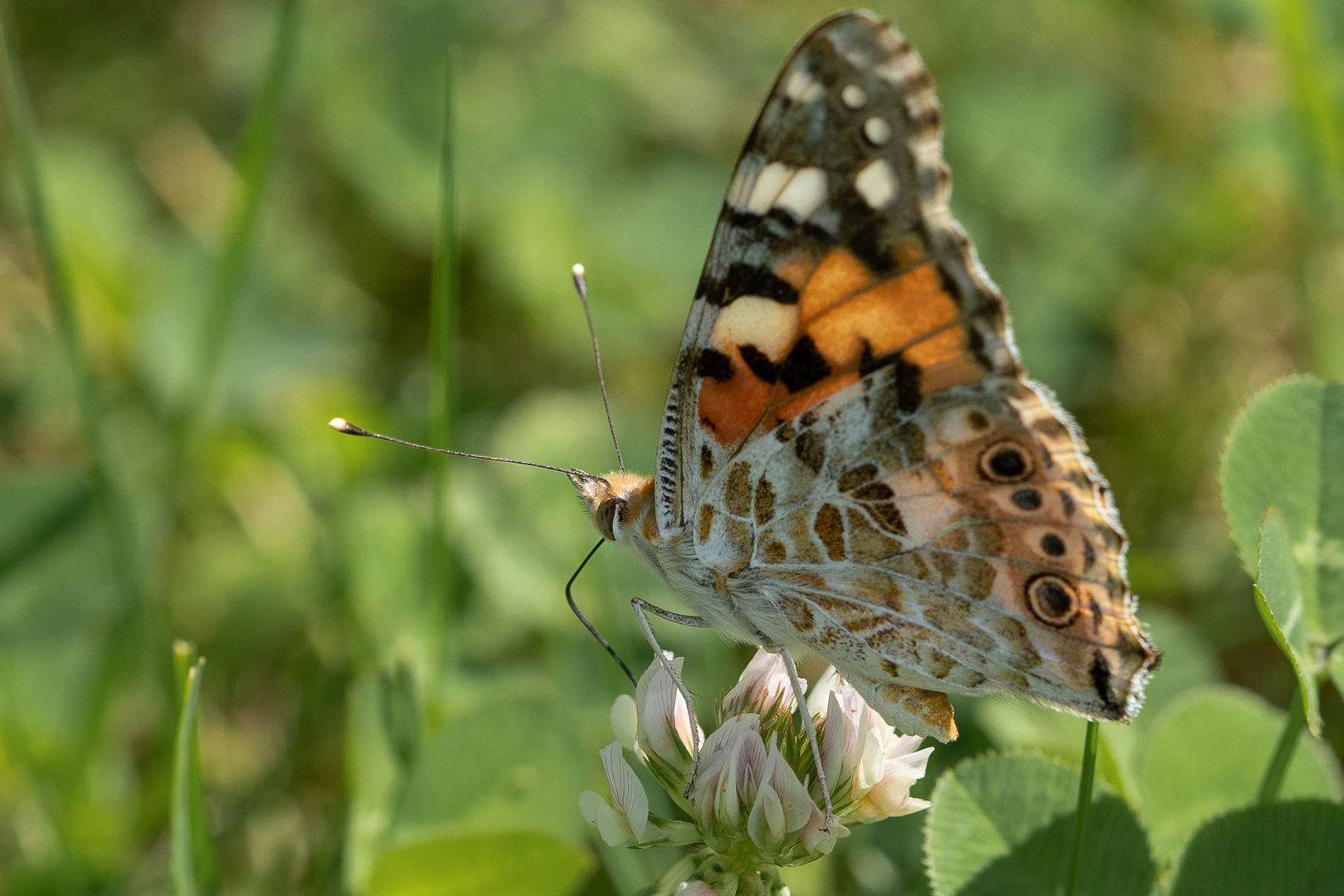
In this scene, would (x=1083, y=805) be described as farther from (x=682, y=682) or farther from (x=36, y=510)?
(x=36, y=510)

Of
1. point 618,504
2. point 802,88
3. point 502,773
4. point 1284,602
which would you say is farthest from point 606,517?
point 1284,602

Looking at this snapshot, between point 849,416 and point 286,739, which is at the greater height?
point 849,416

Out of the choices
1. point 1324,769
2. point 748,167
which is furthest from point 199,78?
point 1324,769

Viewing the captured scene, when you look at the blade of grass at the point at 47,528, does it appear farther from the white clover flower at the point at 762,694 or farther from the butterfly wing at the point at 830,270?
the white clover flower at the point at 762,694

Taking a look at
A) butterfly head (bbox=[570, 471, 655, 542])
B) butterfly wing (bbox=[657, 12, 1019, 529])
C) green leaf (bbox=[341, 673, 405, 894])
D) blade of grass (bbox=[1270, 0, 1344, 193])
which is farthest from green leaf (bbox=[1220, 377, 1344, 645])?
blade of grass (bbox=[1270, 0, 1344, 193])

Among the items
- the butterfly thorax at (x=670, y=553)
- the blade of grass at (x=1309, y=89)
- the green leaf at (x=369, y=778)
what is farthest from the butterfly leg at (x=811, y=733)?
the blade of grass at (x=1309, y=89)

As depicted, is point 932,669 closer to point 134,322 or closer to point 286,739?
point 286,739
